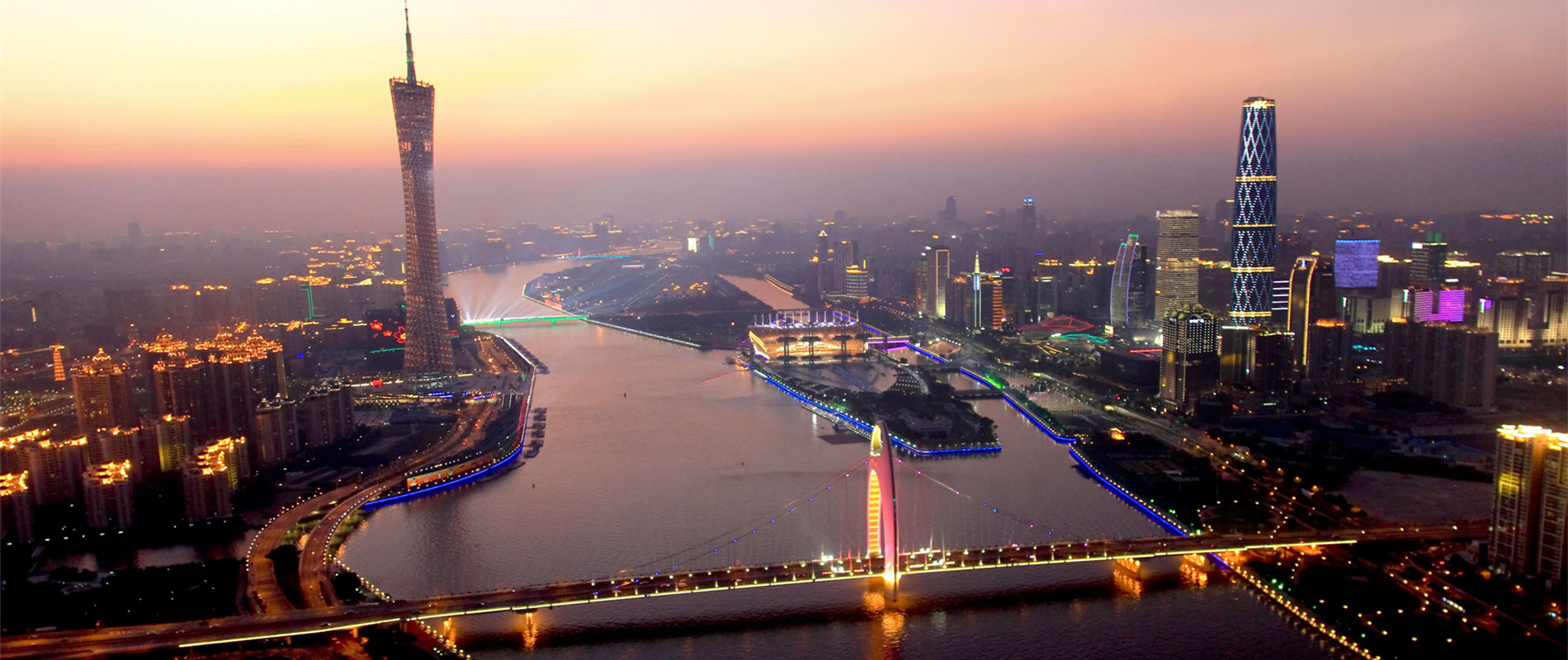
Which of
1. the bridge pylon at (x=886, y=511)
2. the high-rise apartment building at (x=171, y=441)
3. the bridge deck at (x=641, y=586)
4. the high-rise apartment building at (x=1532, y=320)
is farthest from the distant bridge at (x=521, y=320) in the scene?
the high-rise apartment building at (x=1532, y=320)

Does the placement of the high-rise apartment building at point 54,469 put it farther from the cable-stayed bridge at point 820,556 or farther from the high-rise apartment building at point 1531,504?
the high-rise apartment building at point 1531,504

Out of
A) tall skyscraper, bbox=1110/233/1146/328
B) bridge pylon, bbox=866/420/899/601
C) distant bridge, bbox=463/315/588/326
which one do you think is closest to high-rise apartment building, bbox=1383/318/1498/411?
tall skyscraper, bbox=1110/233/1146/328

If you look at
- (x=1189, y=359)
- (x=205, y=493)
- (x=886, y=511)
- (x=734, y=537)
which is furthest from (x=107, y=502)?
(x=1189, y=359)

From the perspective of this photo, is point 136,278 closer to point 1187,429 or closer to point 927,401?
point 927,401

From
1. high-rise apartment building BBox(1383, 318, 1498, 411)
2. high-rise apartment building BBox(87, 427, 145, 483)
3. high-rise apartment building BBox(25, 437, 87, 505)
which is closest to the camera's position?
high-rise apartment building BBox(25, 437, 87, 505)

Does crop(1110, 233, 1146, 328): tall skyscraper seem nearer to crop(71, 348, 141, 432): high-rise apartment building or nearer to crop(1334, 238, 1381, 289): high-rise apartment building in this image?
crop(1334, 238, 1381, 289): high-rise apartment building

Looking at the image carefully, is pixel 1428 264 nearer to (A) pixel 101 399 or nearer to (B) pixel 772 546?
(B) pixel 772 546
